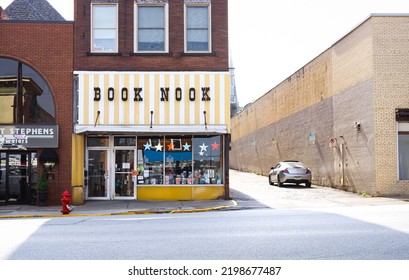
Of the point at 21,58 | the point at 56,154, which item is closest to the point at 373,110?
the point at 56,154

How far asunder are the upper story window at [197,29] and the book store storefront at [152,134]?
4.17 ft

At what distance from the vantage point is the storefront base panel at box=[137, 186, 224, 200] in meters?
20.0

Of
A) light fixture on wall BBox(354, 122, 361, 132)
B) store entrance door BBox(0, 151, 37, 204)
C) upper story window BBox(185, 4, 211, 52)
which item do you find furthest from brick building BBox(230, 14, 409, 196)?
store entrance door BBox(0, 151, 37, 204)

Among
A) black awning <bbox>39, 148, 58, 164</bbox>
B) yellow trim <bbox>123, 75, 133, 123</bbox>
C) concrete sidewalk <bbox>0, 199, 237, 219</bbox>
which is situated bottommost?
concrete sidewalk <bbox>0, 199, 237, 219</bbox>

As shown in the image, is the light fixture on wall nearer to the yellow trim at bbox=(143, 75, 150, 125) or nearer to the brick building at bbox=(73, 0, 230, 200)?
the brick building at bbox=(73, 0, 230, 200)

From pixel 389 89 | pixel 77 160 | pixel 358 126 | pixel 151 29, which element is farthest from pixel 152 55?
pixel 389 89

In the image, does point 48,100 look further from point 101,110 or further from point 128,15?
point 128,15

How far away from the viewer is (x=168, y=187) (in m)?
20.0

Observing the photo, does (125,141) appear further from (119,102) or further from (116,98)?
(116,98)

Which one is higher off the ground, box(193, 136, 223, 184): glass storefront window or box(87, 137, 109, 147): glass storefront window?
box(87, 137, 109, 147): glass storefront window

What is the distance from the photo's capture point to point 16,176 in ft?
62.7

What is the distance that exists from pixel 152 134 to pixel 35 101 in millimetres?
4767

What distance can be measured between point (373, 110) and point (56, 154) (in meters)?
13.1

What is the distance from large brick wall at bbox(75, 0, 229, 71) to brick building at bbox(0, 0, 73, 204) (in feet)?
2.54
